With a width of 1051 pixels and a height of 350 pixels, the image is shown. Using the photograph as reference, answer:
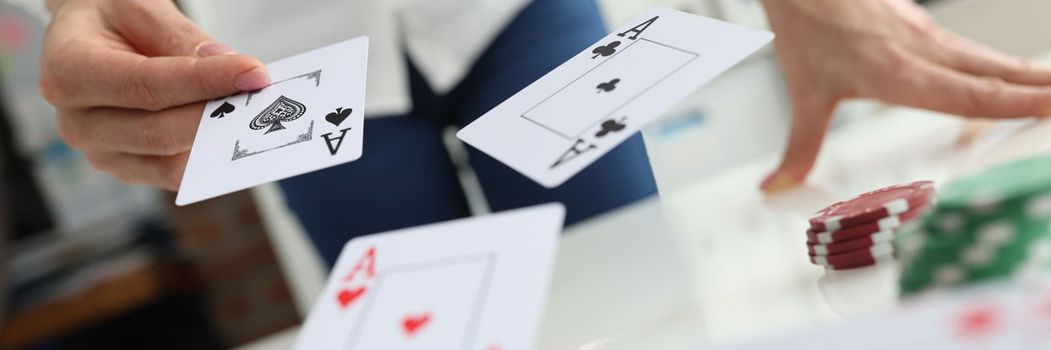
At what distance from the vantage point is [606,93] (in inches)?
24.8

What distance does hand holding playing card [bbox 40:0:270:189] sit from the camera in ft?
2.53

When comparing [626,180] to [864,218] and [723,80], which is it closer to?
[864,218]

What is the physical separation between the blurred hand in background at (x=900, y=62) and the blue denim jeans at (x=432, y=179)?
0.19m

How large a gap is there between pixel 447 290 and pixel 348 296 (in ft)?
0.22

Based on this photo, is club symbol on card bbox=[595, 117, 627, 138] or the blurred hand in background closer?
club symbol on card bbox=[595, 117, 627, 138]

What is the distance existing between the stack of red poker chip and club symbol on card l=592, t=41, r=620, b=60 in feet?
0.58

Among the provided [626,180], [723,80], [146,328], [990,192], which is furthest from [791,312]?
[146,328]

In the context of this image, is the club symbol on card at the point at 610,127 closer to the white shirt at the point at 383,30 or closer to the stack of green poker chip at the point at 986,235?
the stack of green poker chip at the point at 986,235

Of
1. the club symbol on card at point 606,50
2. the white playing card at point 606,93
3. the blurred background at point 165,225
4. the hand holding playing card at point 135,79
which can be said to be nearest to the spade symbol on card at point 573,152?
the white playing card at point 606,93

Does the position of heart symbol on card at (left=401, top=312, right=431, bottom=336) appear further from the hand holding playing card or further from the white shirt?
the white shirt

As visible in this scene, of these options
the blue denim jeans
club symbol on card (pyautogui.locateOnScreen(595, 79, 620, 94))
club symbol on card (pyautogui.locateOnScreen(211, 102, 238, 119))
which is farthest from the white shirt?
club symbol on card (pyautogui.locateOnScreen(595, 79, 620, 94))

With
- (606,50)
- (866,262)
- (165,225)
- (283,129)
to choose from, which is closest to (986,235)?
(866,262)

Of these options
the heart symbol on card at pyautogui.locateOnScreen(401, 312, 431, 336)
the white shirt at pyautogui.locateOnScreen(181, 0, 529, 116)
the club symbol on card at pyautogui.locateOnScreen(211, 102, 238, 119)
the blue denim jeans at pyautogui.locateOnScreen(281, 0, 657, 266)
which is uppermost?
the heart symbol on card at pyautogui.locateOnScreen(401, 312, 431, 336)

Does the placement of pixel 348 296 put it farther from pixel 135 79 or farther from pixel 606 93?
pixel 135 79
